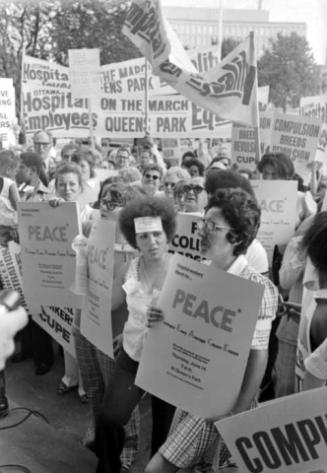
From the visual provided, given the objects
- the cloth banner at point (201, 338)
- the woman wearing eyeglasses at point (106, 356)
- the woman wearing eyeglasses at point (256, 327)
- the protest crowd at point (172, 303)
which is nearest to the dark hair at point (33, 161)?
the protest crowd at point (172, 303)

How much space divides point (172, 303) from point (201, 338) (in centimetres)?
20

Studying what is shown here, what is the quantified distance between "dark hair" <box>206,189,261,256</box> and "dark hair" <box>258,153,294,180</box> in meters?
2.28

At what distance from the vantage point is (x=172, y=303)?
2.33 meters

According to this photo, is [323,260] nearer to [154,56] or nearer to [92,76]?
[154,56]

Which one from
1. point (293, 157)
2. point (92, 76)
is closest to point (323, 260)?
point (293, 157)

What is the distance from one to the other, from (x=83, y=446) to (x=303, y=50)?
47278 millimetres

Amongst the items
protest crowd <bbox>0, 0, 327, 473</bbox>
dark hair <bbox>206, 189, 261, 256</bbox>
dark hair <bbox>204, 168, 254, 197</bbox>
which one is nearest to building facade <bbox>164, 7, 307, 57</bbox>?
protest crowd <bbox>0, 0, 327, 473</bbox>

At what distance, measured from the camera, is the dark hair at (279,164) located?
4.68m

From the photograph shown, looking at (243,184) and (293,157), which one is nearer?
(243,184)

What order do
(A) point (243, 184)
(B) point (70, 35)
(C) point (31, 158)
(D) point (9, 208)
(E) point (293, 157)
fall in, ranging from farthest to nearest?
(B) point (70, 35)
(E) point (293, 157)
(C) point (31, 158)
(D) point (9, 208)
(A) point (243, 184)

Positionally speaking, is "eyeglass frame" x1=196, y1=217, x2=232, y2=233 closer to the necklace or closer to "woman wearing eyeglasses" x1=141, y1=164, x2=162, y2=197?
the necklace

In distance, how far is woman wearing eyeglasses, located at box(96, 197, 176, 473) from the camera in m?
2.72

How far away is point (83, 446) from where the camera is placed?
3480 millimetres

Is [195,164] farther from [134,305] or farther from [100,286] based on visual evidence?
[134,305]
